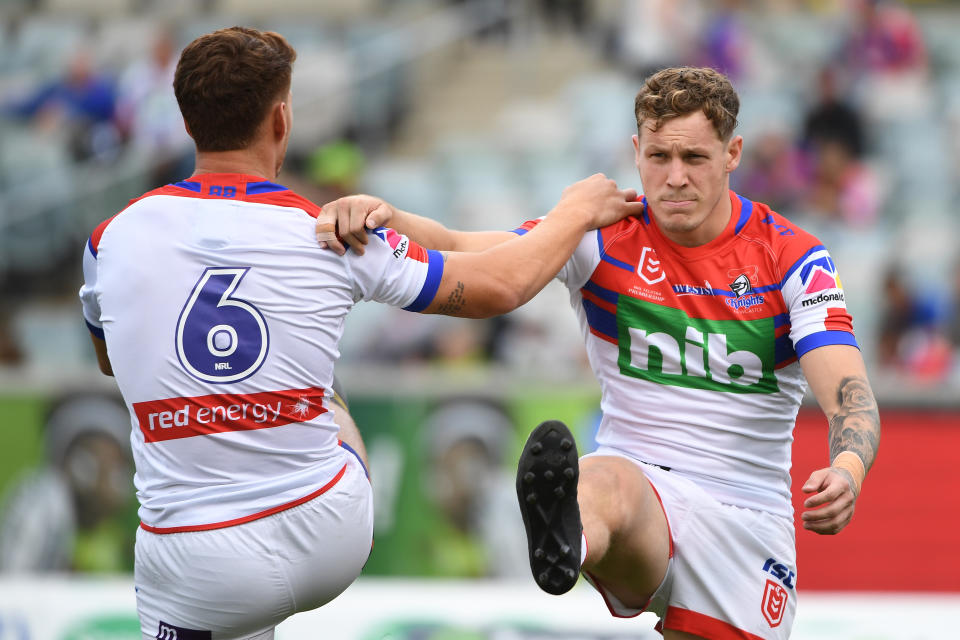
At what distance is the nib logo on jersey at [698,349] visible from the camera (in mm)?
4008

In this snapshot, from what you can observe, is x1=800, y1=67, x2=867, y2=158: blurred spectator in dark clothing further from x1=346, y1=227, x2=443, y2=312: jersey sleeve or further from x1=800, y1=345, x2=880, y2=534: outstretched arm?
x1=346, y1=227, x2=443, y2=312: jersey sleeve

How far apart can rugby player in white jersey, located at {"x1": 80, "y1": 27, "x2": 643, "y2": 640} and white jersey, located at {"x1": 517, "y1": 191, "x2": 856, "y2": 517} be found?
1.01m

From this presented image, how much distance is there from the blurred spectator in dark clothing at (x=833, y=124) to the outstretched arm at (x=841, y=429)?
7222 millimetres

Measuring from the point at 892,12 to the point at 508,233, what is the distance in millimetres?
8929

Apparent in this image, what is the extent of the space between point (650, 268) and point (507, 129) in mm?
8217

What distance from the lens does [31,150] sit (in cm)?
1138

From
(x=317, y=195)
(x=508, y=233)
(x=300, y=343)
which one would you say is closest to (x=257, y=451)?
(x=300, y=343)

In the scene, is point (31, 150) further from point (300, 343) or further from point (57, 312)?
point (300, 343)

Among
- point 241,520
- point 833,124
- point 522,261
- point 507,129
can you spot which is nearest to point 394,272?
point 522,261

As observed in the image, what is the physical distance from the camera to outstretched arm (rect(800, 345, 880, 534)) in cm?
323

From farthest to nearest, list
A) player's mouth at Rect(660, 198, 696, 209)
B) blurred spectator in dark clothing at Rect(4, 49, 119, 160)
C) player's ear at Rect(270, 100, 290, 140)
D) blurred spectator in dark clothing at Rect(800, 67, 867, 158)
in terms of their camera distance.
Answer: blurred spectator in dark clothing at Rect(4, 49, 119, 160)
blurred spectator in dark clothing at Rect(800, 67, 867, 158)
player's mouth at Rect(660, 198, 696, 209)
player's ear at Rect(270, 100, 290, 140)

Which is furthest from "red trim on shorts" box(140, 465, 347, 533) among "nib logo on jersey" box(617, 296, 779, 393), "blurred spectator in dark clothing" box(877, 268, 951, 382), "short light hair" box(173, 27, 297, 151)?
"blurred spectator in dark clothing" box(877, 268, 951, 382)

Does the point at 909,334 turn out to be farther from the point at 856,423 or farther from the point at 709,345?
the point at 856,423

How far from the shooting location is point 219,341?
324 cm
